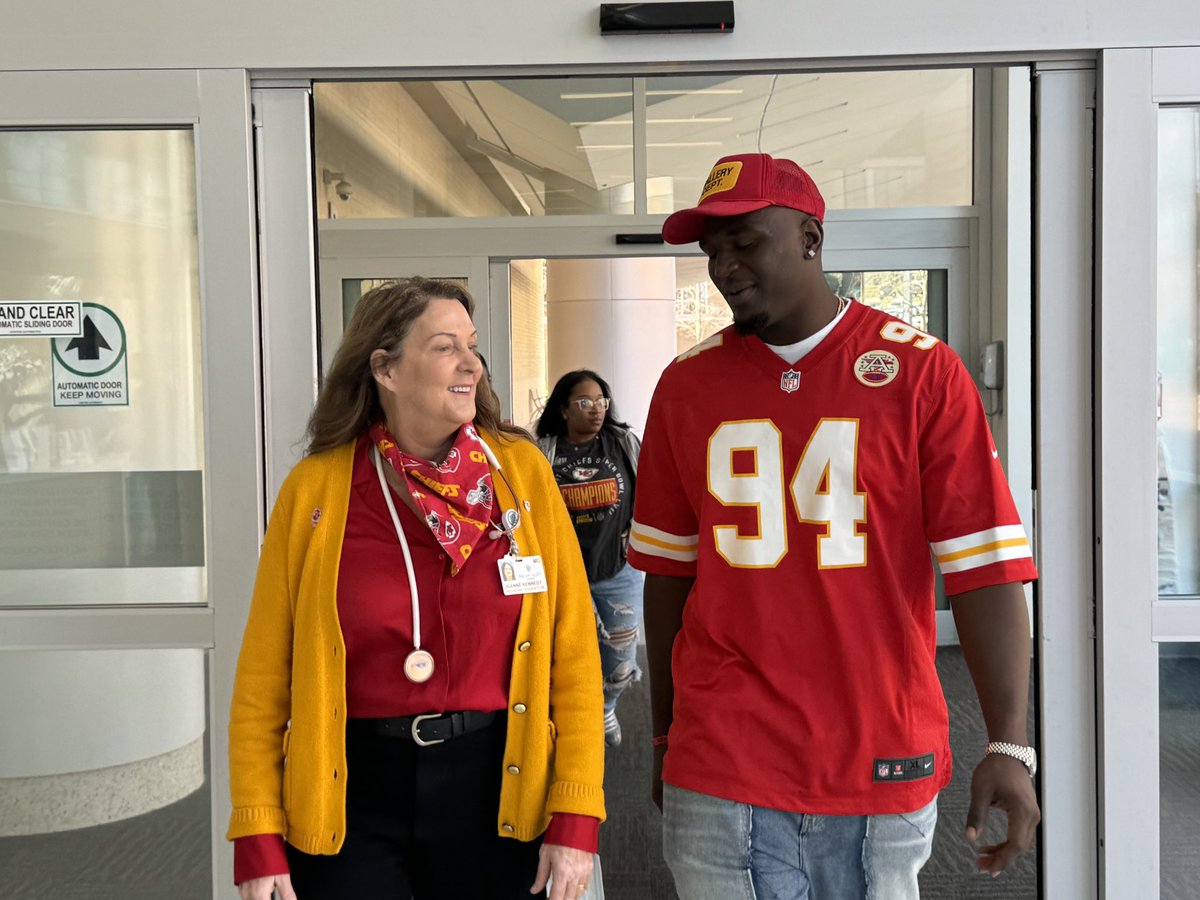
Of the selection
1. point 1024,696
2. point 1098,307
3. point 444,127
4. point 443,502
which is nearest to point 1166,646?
point 1098,307

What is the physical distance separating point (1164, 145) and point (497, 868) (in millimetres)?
2022

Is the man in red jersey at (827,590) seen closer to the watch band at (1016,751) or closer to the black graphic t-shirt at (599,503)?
the watch band at (1016,751)

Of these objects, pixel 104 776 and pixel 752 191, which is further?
pixel 104 776

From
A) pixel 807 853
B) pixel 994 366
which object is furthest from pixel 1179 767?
pixel 994 366

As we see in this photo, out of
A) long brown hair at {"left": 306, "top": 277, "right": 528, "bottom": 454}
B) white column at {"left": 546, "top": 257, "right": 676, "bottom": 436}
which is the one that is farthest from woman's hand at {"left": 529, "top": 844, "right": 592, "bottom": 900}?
white column at {"left": 546, "top": 257, "right": 676, "bottom": 436}

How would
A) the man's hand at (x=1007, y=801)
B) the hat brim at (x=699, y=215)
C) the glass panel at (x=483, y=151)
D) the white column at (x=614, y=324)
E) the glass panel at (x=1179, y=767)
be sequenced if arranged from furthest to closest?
the white column at (x=614, y=324), the glass panel at (x=483, y=151), the glass panel at (x=1179, y=767), the hat brim at (x=699, y=215), the man's hand at (x=1007, y=801)

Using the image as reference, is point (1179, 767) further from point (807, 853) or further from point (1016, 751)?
point (807, 853)

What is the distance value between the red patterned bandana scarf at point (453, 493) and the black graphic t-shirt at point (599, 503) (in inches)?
112

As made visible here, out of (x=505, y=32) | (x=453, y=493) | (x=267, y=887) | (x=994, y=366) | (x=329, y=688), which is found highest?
(x=505, y=32)

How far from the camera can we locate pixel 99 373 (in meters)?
2.50

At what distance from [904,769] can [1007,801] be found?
15cm

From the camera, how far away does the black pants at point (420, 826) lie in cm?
171

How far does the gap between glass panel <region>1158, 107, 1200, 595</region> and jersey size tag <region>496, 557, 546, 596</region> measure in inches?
58.6

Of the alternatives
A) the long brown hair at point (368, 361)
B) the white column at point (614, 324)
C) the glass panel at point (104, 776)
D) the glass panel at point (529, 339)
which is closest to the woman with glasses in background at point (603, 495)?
the glass panel at point (104, 776)
